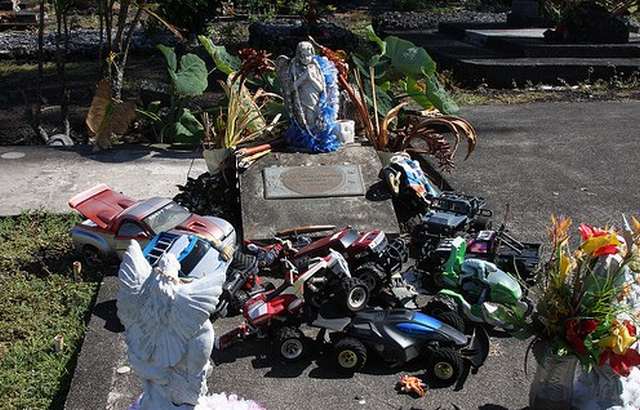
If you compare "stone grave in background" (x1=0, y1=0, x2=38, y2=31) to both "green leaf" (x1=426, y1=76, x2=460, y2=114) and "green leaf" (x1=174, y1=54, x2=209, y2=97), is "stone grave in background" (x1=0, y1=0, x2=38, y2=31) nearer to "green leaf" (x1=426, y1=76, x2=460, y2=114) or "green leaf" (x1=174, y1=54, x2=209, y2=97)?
"green leaf" (x1=174, y1=54, x2=209, y2=97)

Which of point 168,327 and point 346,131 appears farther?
point 346,131

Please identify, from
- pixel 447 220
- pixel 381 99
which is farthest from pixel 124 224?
pixel 381 99

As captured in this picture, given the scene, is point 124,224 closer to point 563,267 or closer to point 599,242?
point 563,267

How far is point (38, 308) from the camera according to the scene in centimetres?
549

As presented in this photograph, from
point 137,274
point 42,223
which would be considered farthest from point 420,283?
point 42,223

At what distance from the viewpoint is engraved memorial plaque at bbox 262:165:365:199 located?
6.50 m

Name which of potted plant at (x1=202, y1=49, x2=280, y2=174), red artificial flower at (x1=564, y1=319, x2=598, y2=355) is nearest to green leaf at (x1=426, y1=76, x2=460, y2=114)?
potted plant at (x1=202, y1=49, x2=280, y2=174)

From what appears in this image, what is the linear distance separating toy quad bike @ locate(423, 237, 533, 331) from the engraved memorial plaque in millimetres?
1386

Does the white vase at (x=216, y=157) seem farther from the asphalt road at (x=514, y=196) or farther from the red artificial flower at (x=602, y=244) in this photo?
the red artificial flower at (x=602, y=244)

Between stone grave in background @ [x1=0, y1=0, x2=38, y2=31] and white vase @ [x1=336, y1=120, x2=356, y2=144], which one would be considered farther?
stone grave in background @ [x1=0, y1=0, x2=38, y2=31]

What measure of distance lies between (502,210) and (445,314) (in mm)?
2738

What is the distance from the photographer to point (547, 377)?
12.7 ft

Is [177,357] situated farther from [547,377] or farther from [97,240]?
[97,240]

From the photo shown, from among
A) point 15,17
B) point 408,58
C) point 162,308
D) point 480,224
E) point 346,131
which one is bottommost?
point 15,17
